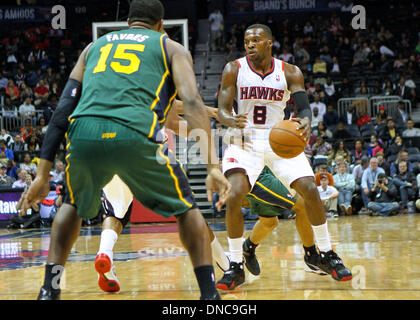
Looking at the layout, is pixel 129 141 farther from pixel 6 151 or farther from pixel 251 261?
pixel 6 151

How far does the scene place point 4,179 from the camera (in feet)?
41.9

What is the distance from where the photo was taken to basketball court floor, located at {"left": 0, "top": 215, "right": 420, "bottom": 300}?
4.11 meters

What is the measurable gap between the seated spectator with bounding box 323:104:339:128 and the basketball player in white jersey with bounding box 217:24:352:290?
10.5 m

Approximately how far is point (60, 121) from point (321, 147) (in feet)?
35.9

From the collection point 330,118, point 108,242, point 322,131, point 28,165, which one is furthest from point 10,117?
point 108,242

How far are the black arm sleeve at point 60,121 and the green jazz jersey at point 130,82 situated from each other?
104 mm

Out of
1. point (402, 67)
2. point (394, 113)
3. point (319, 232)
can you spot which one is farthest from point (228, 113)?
point (402, 67)

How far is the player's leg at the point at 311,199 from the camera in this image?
15.3 feet

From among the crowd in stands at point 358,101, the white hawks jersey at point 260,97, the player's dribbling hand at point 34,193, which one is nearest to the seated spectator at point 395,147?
the crowd in stands at point 358,101

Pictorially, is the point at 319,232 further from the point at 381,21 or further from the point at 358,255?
the point at 381,21

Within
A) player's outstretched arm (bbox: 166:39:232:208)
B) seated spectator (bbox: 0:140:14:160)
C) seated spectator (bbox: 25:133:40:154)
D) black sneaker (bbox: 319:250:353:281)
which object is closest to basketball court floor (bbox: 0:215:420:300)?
black sneaker (bbox: 319:250:353:281)

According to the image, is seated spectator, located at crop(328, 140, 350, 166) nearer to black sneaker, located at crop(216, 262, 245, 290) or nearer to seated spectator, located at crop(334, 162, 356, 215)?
seated spectator, located at crop(334, 162, 356, 215)

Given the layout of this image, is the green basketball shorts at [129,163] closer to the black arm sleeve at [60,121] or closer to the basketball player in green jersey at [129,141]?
the basketball player in green jersey at [129,141]
